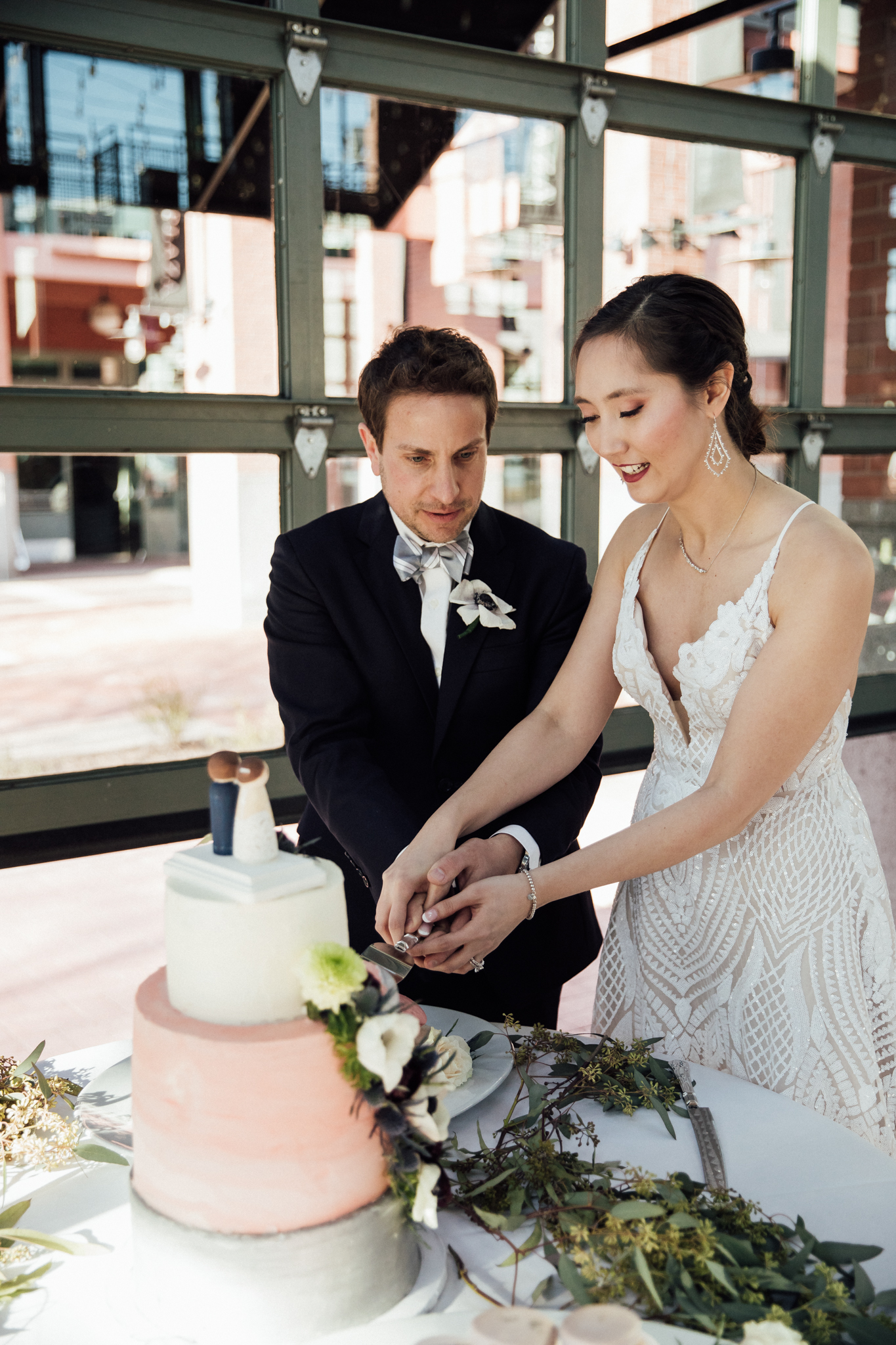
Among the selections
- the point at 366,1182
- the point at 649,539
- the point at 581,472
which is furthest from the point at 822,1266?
the point at 581,472

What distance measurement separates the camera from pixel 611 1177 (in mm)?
1081

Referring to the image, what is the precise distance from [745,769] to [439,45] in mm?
1867

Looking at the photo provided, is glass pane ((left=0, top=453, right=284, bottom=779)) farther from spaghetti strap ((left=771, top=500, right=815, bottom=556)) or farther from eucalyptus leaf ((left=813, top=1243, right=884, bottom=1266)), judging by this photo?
eucalyptus leaf ((left=813, top=1243, right=884, bottom=1266))

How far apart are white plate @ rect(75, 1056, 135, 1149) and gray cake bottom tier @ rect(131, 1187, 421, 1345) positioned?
24 centimetres

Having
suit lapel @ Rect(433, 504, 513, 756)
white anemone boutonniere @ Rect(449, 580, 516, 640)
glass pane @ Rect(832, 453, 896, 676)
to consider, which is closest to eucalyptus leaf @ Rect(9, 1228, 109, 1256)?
suit lapel @ Rect(433, 504, 513, 756)

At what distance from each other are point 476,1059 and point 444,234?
2047mm

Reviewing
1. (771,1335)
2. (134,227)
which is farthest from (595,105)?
(771,1335)

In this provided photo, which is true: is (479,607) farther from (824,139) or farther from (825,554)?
(824,139)

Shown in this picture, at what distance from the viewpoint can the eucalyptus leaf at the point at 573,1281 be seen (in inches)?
35.8

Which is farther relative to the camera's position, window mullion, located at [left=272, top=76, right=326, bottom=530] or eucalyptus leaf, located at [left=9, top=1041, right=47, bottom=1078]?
window mullion, located at [left=272, top=76, right=326, bottom=530]

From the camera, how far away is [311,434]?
98.8 inches

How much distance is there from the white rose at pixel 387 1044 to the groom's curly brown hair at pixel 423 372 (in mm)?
1084

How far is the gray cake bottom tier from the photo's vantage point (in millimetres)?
872

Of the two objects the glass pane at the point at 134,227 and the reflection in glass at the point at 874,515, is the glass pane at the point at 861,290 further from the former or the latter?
the glass pane at the point at 134,227
